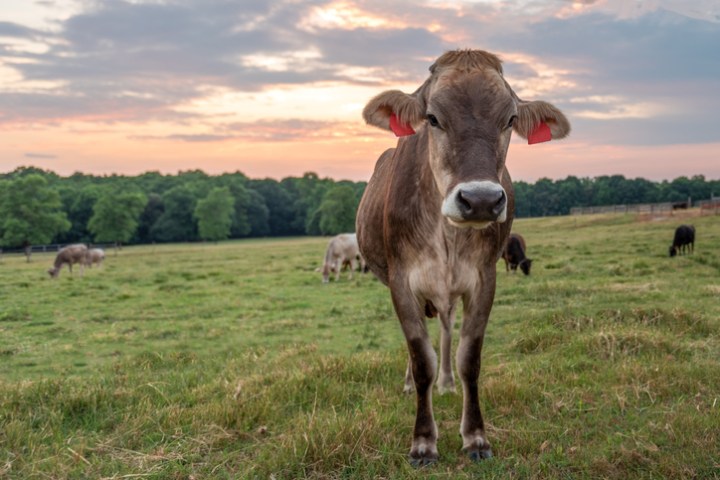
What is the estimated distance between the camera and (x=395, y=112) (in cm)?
434

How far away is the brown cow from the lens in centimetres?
390

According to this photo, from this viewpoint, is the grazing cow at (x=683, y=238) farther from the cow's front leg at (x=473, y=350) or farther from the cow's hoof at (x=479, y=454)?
the cow's hoof at (x=479, y=454)

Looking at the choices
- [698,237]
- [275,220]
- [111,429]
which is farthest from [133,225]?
[111,429]

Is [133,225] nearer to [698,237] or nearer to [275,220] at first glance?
[275,220]

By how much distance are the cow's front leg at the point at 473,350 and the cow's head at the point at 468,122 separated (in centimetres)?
Result: 91

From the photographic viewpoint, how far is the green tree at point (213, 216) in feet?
256

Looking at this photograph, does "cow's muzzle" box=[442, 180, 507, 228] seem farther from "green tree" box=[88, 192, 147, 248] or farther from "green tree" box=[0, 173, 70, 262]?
"green tree" box=[88, 192, 147, 248]

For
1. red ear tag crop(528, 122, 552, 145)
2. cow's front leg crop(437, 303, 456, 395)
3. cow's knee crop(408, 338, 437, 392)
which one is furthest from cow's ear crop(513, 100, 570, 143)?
cow's front leg crop(437, 303, 456, 395)

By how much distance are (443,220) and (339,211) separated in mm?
72006

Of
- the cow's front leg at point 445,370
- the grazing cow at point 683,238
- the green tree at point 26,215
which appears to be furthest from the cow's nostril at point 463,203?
the green tree at point 26,215

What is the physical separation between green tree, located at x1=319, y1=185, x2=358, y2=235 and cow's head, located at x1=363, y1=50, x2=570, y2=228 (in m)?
69.5

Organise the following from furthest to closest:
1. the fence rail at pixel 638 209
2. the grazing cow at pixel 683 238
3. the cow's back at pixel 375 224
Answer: the fence rail at pixel 638 209 → the grazing cow at pixel 683 238 → the cow's back at pixel 375 224

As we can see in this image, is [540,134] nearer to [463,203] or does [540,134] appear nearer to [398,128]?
[398,128]

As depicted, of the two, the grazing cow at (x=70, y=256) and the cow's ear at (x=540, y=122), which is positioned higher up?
the cow's ear at (x=540, y=122)
